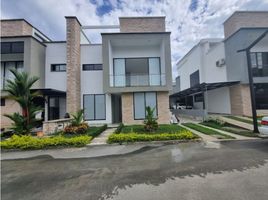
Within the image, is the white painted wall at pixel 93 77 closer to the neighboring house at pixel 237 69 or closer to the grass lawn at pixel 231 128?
the grass lawn at pixel 231 128

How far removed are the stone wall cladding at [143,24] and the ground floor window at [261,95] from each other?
39.1ft

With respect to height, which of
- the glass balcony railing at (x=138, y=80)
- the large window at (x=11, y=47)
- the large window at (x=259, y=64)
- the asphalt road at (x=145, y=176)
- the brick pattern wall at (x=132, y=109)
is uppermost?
the large window at (x=11, y=47)

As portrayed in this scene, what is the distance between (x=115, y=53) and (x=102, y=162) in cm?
1333

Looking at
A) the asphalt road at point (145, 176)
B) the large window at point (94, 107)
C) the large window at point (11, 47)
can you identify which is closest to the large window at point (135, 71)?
the large window at point (94, 107)

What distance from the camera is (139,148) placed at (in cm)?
810

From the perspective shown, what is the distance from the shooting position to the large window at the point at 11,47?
53.5 feet

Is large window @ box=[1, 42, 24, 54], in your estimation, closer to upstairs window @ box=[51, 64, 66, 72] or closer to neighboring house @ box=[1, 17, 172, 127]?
neighboring house @ box=[1, 17, 172, 127]

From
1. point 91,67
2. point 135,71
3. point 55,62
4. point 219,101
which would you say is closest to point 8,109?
point 55,62

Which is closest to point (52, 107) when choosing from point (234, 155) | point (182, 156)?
point (182, 156)

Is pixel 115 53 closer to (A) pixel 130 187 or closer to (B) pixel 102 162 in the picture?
(B) pixel 102 162

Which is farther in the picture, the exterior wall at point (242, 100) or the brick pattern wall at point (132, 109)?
the exterior wall at point (242, 100)

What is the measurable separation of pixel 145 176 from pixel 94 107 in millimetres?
12882

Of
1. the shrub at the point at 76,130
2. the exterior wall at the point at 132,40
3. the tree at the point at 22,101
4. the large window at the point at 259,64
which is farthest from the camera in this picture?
the large window at the point at 259,64

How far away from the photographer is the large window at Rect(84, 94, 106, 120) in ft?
54.5
